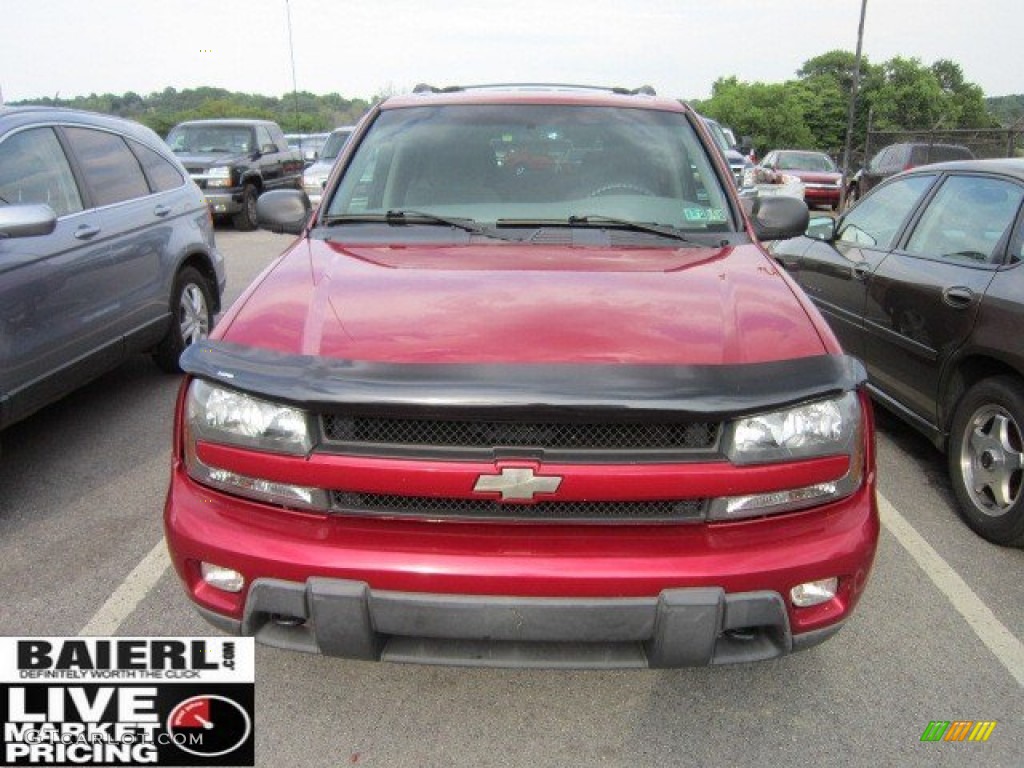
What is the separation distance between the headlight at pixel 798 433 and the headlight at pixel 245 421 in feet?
3.52

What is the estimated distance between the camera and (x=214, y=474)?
222 cm

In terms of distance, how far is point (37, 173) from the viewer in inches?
176

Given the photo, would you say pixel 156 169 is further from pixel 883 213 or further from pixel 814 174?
pixel 814 174

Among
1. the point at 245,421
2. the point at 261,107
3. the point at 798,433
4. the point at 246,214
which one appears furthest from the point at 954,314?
the point at 261,107

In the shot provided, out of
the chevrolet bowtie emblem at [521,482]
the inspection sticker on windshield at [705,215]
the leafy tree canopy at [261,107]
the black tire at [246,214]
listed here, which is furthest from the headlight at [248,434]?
the leafy tree canopy at [261,107]

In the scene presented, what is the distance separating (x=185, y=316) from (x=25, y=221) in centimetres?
238

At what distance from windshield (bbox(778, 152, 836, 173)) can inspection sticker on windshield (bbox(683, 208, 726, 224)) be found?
21.3 metres

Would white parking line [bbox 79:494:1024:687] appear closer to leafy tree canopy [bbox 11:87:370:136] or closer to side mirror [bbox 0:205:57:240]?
side mirror [bbox 0:205:57:240]

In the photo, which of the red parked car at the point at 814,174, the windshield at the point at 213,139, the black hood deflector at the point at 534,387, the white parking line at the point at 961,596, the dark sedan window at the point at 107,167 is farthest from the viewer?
the red parked car at the point at 814,174

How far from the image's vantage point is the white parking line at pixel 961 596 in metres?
2.91

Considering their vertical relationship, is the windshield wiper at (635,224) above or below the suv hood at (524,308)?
above

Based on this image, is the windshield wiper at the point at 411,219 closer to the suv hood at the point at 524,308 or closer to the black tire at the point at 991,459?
the suv hood at the point at 524,308

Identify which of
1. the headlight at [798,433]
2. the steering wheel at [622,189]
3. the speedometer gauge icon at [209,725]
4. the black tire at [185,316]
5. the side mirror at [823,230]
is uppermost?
the steering wheel at [622,189]

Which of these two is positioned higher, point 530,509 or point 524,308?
point 524,308
